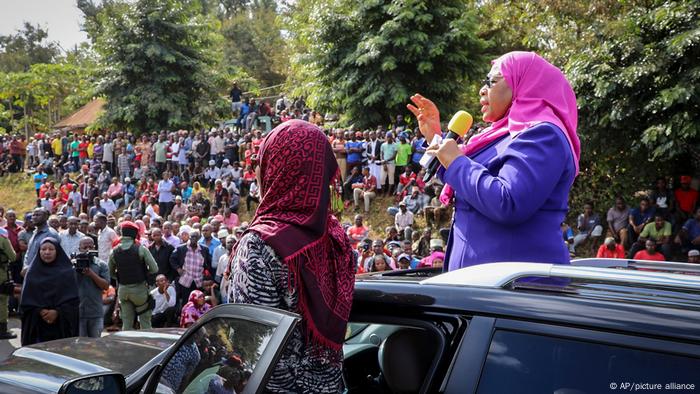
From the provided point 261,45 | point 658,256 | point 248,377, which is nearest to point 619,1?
point 658,256

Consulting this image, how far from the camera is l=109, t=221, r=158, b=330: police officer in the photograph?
9.83m

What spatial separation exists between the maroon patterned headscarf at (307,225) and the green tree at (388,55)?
640 inches

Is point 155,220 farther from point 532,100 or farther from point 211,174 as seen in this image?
point 532,100

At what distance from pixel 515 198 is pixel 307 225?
74 centimetres

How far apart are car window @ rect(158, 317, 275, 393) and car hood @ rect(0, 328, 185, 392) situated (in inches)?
19.7

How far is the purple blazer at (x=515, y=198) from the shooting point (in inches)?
98.5

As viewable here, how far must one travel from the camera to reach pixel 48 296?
25.3ft

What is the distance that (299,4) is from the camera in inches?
1145

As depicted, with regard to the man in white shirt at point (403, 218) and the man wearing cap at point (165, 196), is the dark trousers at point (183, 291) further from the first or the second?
the man wearing cap at point (165, 196)

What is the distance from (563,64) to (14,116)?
136 feet

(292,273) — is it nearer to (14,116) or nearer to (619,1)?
(619,1)

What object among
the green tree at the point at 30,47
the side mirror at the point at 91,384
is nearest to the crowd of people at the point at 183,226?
the side mirror at the point at 91,384

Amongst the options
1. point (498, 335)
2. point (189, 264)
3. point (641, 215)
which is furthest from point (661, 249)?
point (498, 335)

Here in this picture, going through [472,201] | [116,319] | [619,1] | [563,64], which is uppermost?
[619,1]
